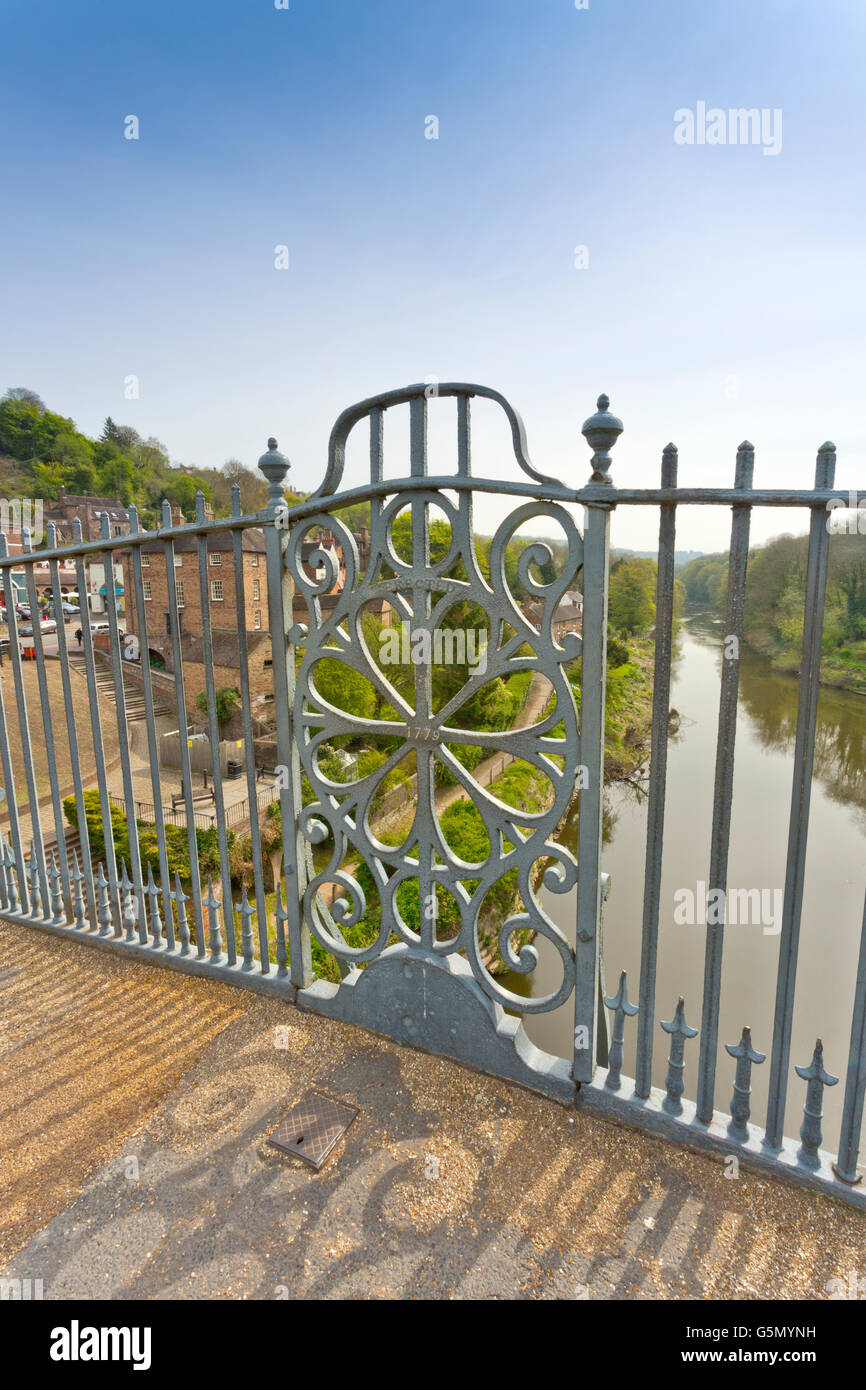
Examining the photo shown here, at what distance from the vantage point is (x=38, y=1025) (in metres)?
3.58

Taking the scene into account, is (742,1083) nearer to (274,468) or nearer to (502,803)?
(502,803)

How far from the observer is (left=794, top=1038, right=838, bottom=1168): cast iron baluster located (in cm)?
233

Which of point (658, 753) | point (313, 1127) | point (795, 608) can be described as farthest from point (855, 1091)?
point (795, 608)

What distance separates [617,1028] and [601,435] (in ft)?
7.95

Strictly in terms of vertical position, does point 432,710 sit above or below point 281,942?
above

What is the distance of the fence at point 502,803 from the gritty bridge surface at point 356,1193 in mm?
197

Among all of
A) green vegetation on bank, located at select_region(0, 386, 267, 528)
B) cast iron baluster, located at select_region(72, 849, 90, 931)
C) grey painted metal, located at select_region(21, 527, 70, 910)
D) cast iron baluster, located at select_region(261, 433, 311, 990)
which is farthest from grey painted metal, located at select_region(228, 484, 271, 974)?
green vegetation on bank, located at select_region(0, 386, 267, 528)

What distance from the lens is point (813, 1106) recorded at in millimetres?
2393

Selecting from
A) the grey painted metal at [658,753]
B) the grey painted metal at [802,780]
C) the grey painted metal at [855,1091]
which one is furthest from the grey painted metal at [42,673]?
the grey painted metal at [855,1091]

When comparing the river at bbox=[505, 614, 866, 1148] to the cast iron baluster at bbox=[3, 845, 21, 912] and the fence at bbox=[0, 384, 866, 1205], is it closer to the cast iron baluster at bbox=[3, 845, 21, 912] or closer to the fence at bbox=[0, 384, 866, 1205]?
the fence at bbox=[0, 384, 866, 1205]

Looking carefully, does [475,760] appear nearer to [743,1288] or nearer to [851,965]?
[851,965]

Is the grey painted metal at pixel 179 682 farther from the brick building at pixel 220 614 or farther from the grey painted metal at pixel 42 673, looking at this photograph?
the brick building at pixel 220 614

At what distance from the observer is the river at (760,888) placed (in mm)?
12156
